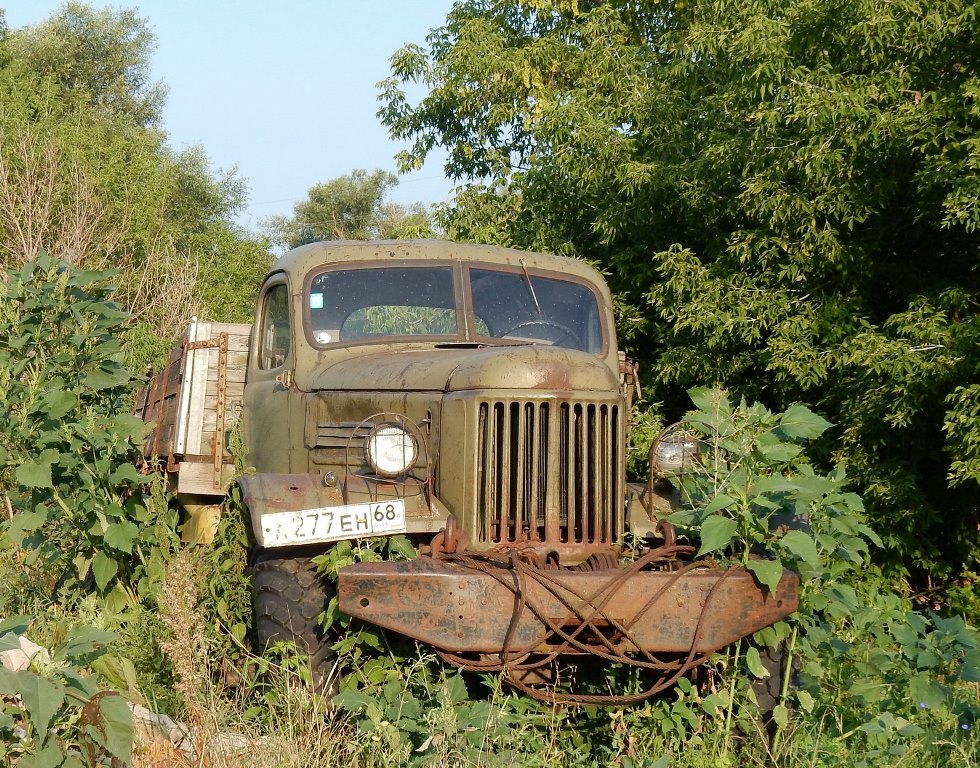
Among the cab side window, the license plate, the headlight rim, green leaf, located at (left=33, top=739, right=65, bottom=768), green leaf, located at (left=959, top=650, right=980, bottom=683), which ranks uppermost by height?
the cab side window

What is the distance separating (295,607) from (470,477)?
0.83m

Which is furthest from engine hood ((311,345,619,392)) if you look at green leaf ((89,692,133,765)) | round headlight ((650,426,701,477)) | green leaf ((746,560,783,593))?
green leaf ((89,692,133,765))

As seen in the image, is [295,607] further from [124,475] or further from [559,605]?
[124,475]

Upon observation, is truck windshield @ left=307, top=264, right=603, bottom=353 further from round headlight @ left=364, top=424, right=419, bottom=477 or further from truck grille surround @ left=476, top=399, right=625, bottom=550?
truck grille surround @ left=476, top=399, right=625, bottom=550

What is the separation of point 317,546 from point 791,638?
187 centimetres

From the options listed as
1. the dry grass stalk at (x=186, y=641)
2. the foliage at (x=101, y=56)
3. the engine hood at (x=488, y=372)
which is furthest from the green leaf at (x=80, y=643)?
the foliage at (x=101, y=56)

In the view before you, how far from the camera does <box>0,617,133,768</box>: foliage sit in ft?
10.6

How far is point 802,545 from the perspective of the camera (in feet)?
13.6

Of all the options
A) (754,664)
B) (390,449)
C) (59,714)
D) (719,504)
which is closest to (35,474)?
(390,449)

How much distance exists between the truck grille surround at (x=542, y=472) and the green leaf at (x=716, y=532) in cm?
59

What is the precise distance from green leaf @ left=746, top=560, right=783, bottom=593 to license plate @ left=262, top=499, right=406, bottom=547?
4.23 ft

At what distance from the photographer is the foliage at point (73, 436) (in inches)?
217

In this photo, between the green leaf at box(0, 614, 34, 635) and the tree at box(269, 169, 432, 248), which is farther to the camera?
the tree at box(269, 169, 432, 248)

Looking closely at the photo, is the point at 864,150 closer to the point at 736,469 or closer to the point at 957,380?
the point at 957,380
